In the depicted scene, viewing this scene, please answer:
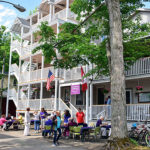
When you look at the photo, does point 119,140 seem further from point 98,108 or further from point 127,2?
point 98,108

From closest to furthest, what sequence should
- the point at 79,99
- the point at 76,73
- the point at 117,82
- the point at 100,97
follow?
1. the point at 117,82
2. the point at 76,73
3. the point at 100,97
4. the point at 79,99

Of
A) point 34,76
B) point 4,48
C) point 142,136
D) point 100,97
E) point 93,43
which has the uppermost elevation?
point 4,48

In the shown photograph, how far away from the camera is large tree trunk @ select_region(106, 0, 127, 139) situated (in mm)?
8367

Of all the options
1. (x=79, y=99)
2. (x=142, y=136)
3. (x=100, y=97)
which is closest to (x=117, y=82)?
(x=142, y=136)

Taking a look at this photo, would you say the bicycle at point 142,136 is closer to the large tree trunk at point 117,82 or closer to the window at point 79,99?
the large tree trunk at point 117,82

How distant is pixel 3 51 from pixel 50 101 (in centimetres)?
1445

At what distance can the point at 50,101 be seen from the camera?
22.2 meters

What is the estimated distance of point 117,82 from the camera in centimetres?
864

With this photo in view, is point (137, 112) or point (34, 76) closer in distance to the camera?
point (137, 112)

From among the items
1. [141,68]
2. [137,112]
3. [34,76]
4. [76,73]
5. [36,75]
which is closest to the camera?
[137,112]

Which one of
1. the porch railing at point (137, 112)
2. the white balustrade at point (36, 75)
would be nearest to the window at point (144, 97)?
the porch railing at point (137, 112)

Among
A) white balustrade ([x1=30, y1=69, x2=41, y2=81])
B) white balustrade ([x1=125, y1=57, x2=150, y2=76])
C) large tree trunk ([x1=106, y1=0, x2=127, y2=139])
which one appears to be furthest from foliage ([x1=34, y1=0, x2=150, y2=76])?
white balustrade ([x1=30, y1=69, x2=41, y2=81])

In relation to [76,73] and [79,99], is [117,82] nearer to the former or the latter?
[76,73]

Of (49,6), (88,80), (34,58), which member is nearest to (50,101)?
(88,80)
